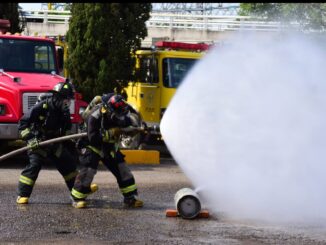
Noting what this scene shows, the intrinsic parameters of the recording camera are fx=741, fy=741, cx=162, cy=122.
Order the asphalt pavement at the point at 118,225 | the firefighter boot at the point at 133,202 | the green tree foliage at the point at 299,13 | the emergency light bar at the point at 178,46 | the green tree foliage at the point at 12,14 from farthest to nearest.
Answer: the green tree foliage at the point at 12,14 < the emergency light bar at the point at 178,46 < the green tree foliage at the point at 299,13 < the firefighter boot at the point at 133,202 < the asphalt pavement at the point at 118,225

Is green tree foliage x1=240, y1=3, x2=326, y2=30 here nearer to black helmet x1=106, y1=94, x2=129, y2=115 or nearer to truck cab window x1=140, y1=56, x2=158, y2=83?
truck cab window x1=140, y1=56, x2=158, y2=83

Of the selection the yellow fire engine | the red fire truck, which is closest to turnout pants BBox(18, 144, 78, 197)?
the red fire truck

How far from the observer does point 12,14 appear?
819 inches

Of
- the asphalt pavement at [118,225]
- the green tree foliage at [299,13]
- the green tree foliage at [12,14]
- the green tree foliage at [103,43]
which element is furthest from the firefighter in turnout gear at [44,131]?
the green tree foliage at [12,14]

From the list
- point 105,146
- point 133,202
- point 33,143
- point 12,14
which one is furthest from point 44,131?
point 12,14

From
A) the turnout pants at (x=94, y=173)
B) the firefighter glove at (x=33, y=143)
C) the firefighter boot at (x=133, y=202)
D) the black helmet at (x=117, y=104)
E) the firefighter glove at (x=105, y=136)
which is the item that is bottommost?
the firefighter boot at (x=133, y=202)

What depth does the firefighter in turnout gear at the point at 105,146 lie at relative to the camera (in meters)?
9.68

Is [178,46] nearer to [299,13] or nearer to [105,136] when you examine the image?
[299,13]

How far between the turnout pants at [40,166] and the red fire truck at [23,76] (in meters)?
3.34

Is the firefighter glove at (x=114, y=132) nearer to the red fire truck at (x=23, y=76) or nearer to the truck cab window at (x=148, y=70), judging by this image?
the red fire truck at (x=23, y=76)

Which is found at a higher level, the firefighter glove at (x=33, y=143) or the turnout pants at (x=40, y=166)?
the firefighter glove at (x=33, y=143)

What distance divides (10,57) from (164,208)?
231 inches

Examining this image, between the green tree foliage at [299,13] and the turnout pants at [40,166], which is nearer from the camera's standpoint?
the turnout pants at [40,166]

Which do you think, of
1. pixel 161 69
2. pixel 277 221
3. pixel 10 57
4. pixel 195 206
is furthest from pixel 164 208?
pixel 161 69
